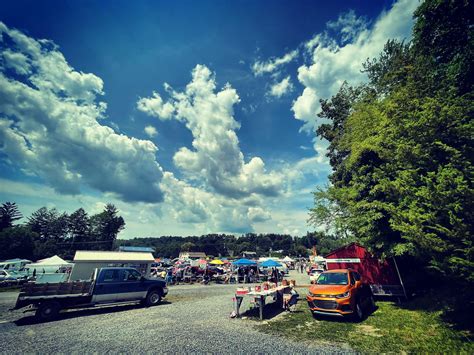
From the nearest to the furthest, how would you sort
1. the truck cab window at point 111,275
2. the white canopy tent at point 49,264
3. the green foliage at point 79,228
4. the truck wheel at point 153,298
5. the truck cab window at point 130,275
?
the truck cab window at point 111,275
the truck cab window at point 130,275
the truck wheel at point 153,298
the white canopy tent at point 49,264
the green foliage at point 79,228

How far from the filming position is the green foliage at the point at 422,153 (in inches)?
278

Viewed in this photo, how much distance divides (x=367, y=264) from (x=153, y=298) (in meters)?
16.6

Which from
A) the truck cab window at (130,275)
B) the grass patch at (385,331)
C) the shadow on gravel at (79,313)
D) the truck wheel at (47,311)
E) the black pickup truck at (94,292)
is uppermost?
the truck cab window at (130,275)

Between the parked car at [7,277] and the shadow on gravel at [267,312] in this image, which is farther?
the parked car at [7,277]

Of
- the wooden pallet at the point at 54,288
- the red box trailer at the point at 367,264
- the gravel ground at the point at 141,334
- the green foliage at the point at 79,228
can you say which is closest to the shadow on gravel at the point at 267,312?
the gravel ground at the point at 141,334

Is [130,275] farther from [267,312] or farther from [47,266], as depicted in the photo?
[47,266]

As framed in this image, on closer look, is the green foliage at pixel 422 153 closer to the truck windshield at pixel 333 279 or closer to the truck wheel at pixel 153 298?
the truck windshield at pixel 333 279

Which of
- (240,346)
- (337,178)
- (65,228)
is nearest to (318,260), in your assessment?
(337,178)

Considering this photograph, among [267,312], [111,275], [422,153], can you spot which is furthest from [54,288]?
[422,153]

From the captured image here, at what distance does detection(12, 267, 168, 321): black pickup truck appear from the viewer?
9.48 metres

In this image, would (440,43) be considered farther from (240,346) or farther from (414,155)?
(240,346)

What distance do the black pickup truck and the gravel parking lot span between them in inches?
22.6

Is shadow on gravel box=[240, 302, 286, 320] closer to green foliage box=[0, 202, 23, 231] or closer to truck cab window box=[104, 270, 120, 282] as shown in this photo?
truck cab window box=[104, 270, 120, 282]

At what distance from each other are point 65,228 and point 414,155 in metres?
127
